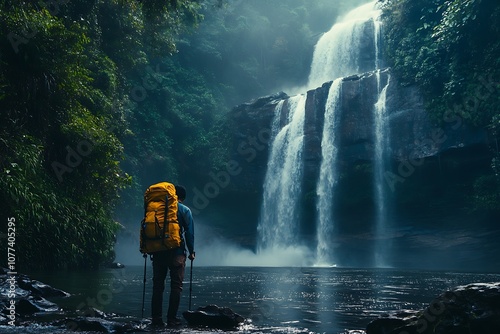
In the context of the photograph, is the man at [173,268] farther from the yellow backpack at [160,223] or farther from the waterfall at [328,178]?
the waterfall at [328,178]

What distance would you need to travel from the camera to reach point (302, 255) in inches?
1245

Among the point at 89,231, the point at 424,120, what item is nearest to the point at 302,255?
the point at 424,120

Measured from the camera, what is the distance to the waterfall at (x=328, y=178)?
3012cm

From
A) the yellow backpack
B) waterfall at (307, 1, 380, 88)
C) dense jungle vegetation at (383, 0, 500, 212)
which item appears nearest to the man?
the yellow backpack

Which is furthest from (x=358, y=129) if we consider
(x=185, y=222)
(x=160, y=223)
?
(x=160, y=223)

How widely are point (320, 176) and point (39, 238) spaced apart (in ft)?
69.8

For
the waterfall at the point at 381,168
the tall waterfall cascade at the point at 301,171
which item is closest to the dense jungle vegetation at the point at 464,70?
the waterfall at the point at 381,168

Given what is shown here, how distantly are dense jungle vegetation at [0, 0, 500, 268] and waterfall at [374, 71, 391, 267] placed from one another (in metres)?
2.29

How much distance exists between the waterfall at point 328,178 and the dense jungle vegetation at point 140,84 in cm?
428

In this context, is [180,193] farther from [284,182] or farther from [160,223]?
[284,182]

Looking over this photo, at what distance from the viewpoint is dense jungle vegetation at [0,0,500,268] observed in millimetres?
12008

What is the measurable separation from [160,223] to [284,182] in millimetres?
26741

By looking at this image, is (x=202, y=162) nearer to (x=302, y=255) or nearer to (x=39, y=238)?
(x=302, y=255)

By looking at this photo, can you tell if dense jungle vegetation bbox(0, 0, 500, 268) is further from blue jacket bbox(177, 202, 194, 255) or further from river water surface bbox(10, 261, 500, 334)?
blue jacket bbox(177, 202, 194, 255)
